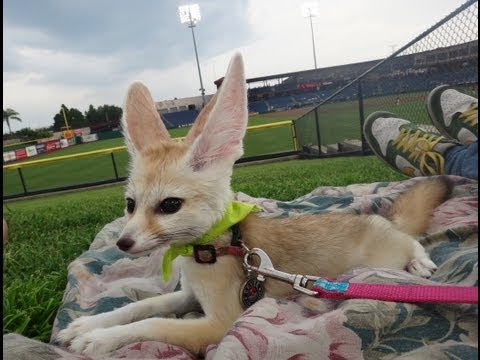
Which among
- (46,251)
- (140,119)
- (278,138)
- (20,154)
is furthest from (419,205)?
(20,154)

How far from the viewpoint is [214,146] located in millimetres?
1648

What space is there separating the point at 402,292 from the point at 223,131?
89 centimetres

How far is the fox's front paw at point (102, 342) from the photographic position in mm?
1427

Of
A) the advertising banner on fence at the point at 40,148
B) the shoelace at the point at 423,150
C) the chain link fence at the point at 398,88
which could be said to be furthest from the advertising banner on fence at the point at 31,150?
the shoelace at the point at 423,150

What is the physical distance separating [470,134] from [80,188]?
10903 millimetres

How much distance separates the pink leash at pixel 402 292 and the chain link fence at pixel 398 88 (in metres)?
1.83

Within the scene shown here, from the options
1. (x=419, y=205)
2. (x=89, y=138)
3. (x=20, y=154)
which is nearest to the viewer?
(x=419, y=205)

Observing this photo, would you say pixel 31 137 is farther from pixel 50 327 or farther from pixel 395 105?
pixel 50 327

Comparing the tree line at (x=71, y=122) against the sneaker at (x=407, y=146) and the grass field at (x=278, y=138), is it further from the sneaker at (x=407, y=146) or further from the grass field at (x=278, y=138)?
the sneaker at (x=407, y=146)

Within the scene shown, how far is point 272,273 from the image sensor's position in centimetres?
140

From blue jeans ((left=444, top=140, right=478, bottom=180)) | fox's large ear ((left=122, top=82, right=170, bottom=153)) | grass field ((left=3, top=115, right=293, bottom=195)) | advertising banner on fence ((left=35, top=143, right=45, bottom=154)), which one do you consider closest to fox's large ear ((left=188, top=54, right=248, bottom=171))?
fox's large ear ((left=122, top=82, right=170, bottom=153))

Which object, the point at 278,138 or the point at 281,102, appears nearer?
the point at 278,138

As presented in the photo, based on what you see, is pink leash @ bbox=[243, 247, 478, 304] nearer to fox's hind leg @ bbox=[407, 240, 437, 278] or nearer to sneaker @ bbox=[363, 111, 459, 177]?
fox's hind leg @ bbox=[407, 240, 437, 278]

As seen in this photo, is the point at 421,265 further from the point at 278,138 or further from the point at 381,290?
A: the point at 278,138
